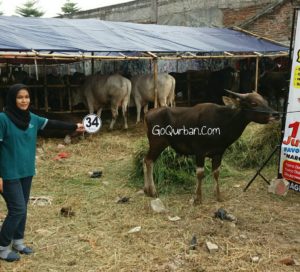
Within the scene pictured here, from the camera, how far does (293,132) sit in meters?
5.73

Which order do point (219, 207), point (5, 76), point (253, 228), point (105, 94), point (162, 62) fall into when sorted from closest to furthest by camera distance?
point (253, 228), point (219, 207), point (105, 94), point (5, 76), point (162, 62)

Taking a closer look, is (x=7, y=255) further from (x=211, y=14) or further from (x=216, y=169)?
(x=211, y=14)

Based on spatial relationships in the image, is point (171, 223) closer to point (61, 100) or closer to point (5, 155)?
point (5, 155)

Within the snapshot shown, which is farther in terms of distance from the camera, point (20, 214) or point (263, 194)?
point (263, 194)

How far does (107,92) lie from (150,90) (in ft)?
4.47

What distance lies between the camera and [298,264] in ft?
Answer: 13.1

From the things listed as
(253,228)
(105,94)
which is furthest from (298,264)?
(105,94)

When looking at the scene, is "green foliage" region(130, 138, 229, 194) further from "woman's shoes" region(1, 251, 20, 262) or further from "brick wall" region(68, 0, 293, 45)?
"brick wall" region(68, 0, 293, 45)

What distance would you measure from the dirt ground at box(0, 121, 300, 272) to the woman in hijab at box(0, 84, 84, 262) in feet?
1.20

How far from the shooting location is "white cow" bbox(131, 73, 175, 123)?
39.6ft

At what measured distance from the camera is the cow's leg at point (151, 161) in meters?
5.91

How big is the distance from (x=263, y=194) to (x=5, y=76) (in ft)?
29.9

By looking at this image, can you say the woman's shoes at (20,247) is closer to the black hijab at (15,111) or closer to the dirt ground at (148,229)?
the dirt ground at (148,229)

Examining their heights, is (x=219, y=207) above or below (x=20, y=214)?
below
